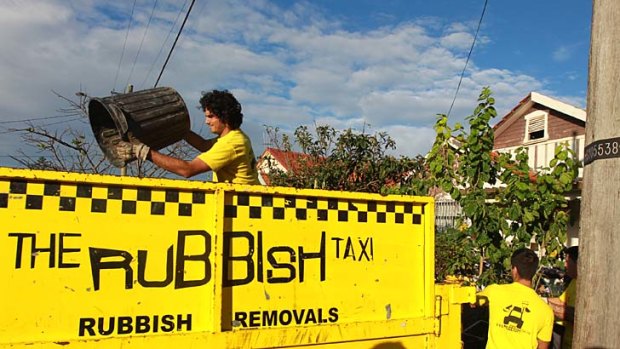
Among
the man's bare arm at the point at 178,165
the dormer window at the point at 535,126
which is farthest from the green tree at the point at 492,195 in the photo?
the dormer window at the point at 535,126

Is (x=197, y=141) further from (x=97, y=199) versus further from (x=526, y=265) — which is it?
(x=526, y=265)

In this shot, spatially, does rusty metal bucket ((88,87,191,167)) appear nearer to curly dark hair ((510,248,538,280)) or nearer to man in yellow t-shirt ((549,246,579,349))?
curly dark hair ((510,248,538,280))

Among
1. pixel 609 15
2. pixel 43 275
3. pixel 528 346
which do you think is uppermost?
pixel 609 15

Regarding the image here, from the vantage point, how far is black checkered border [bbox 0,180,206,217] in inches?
88.9

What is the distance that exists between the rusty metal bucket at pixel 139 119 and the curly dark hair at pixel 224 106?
162mm

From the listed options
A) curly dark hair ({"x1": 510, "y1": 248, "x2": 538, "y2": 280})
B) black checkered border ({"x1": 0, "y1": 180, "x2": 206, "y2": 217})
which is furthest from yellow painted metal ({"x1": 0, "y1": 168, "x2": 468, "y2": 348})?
curly dark hair ({"x1": 510, "y1": 248, "x2": 538, "y2": 280})

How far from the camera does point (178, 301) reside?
2.50 m

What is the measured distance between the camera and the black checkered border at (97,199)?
7.41 ft

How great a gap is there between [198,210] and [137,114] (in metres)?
0.94

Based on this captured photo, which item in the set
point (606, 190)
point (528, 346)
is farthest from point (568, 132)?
point (606, 190)

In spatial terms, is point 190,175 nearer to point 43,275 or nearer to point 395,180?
point 43,275

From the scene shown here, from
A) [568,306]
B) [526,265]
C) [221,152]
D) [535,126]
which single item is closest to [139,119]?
[221,152]

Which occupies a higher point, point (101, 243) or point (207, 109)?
point (207, 109)

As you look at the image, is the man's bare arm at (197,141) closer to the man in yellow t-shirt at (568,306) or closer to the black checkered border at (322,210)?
the black checkered border at (322,210)
